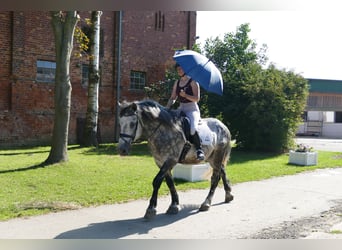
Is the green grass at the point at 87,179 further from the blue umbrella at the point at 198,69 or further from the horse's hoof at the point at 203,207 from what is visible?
the blue umbrella at the point at 198,69

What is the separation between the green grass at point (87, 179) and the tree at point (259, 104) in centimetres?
267

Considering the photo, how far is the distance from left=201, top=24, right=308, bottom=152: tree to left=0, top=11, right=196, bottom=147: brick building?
4017 millimetres

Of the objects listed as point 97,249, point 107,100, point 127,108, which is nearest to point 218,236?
point 97,249

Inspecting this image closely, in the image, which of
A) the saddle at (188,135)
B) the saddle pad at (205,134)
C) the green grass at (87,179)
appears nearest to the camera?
the saddle at (188,135)

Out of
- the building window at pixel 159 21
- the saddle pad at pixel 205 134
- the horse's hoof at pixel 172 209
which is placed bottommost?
the horse's hoof at pixel 172 209

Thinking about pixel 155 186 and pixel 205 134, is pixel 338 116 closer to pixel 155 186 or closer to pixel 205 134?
pixel 205 134

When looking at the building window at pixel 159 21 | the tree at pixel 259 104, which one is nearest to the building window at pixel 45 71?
the building window at pixel 159 21

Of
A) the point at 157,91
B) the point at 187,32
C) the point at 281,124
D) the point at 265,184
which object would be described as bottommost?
the point at 265,184

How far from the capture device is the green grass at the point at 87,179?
6750 mm

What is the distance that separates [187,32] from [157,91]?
17.7 ft

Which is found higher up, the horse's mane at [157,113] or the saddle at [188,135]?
the horse's mane at [157,113]

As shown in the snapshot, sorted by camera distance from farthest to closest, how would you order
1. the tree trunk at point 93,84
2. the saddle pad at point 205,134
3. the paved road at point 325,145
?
the paved road at point 325,145, the tree trunk at point 93,84, the saddle pad at point 205,134

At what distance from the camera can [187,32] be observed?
71.9ft
